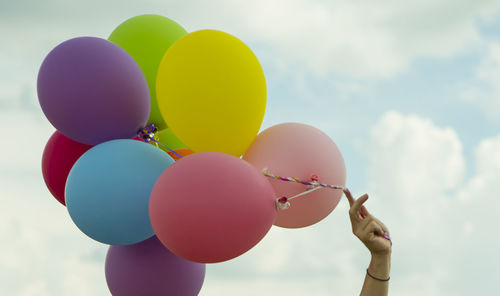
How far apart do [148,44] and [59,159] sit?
802 mm

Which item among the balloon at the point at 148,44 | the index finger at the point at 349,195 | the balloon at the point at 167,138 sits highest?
the balloon at the point at 148,44

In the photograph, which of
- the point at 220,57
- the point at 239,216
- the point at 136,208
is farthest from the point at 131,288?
the point at 220,57

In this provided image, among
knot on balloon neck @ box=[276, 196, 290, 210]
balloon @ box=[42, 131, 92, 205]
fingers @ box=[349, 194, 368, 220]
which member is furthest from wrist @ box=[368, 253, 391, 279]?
balloon @ box=[42, 131, 92, 205]

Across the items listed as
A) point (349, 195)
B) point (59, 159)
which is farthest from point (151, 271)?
point (349, 195)

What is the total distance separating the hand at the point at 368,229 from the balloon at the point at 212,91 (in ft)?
1.99

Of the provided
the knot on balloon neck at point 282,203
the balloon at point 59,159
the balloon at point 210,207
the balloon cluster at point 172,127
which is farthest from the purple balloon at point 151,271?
the knot on balloon neck at point 282,203

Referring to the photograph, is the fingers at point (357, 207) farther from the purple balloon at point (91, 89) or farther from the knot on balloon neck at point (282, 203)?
the purple balloon at point (91, 89)

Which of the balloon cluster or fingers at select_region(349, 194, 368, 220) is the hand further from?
the balloon cluster

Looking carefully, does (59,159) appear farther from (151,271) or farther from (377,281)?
(377,281)

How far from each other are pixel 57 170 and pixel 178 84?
39.5 inches

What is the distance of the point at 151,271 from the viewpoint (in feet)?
10.6

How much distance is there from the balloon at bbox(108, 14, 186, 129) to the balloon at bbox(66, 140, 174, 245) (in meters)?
0.56

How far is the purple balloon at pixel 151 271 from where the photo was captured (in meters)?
3.24

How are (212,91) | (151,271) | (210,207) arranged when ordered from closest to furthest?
(210,207) < (212,91) < (151,271)
